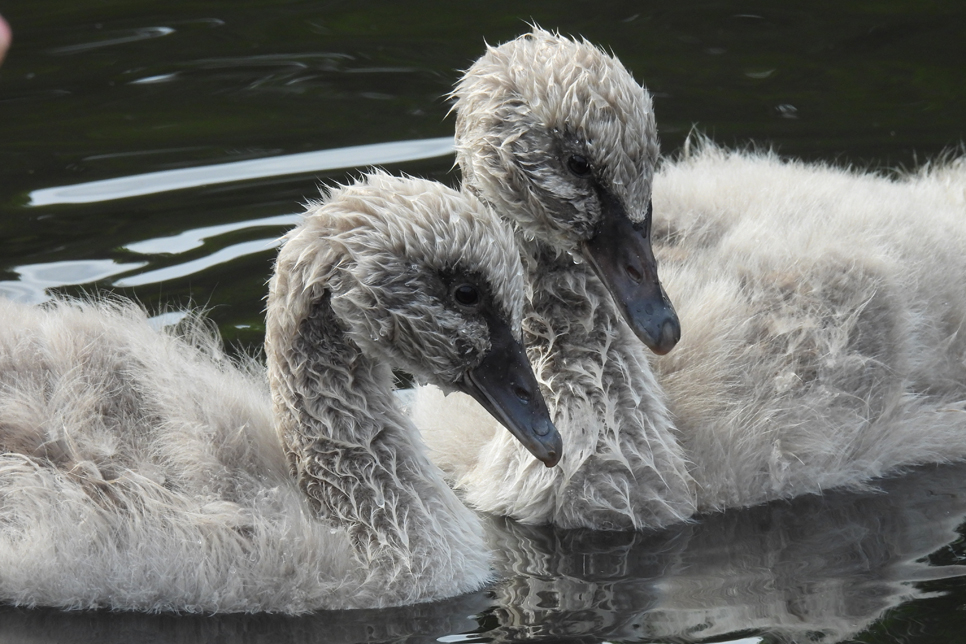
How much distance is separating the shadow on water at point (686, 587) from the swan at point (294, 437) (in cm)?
10

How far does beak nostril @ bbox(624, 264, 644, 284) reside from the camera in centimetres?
568

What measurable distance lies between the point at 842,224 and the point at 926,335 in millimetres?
600

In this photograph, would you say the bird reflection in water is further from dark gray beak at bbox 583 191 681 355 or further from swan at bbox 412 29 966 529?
dark gray beak at bbox 583 191 681 355

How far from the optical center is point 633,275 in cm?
570

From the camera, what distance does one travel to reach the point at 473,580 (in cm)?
529

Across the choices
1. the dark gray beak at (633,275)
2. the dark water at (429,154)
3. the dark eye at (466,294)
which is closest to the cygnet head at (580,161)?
the dark gray beak at (633,275)

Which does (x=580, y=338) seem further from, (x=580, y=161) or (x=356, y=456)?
(x=356, y=456)

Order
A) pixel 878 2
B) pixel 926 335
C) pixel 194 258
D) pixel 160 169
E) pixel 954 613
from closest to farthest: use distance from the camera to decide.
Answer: pixel 954 613 → pixel 926 335 → pixel 194 258 → pixel 160 169 → pixel 878 2

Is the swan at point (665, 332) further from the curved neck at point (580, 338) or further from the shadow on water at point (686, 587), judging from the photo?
the shadow on water at point (686, 587)

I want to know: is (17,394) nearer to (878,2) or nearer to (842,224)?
(842,224)

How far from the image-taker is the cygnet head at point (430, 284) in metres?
5.01

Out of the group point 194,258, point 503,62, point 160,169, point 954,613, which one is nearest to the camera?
point 954,613

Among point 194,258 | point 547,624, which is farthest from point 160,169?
point 547,624

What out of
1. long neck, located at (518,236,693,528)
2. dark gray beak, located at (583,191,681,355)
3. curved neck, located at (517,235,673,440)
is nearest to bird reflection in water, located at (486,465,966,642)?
long neck, located at (518,236,693,528)
